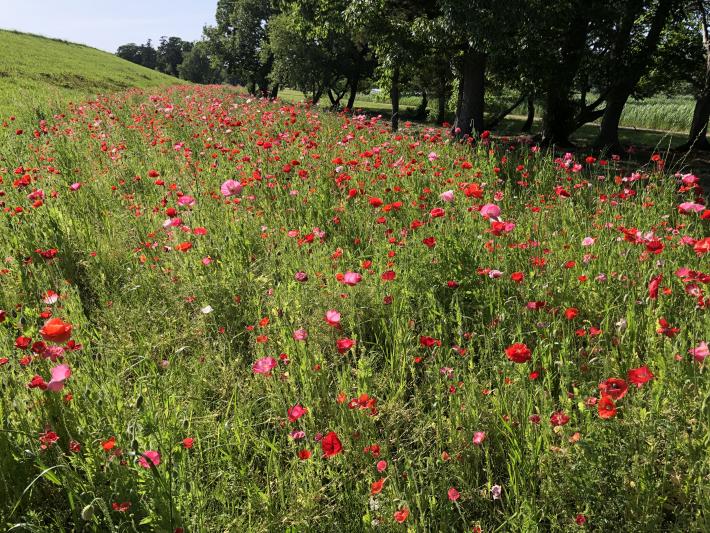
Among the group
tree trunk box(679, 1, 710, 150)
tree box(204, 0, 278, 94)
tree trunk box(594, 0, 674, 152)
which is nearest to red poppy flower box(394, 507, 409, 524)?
tree trunk box(594, 0, 674, 152)

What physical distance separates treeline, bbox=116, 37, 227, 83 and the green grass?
245 ft

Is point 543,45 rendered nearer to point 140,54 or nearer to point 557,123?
point 557,123

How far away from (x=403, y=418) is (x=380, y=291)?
0.85 meters

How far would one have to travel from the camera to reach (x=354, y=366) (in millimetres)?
2582

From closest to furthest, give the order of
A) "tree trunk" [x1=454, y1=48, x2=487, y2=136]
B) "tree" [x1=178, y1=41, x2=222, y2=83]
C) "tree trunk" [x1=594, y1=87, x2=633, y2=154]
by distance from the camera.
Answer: "tree trunk" [x1=454, y1=48, x2=487, y2=136]
"tree trunk" [x1=594, y1=87, x2=633, y2=154]
"tree" [x1=178, y1=41, x2=222, y2=83]

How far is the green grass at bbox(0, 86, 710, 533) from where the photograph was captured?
1655mm

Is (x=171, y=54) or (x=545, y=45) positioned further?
(x=171, y=54)

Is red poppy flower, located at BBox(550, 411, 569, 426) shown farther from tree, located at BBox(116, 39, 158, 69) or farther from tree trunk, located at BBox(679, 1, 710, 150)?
tree, located at BBox(116, 39, 158, 69)

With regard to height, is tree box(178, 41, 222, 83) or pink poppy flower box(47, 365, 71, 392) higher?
tree box(178, 41, 222, 83)

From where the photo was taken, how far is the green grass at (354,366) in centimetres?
166

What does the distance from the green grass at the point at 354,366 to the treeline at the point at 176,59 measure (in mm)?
74573

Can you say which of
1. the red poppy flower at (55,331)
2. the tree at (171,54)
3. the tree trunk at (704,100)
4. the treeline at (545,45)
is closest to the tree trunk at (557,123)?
the treeline at (545,45)

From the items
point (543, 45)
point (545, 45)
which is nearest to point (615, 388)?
point (543, 45)

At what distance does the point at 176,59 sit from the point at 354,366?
111030mm
